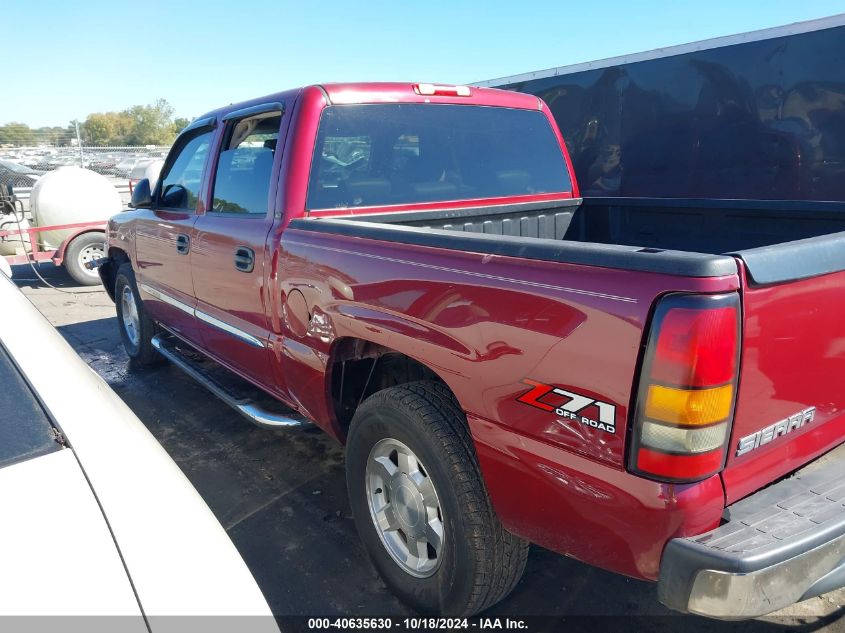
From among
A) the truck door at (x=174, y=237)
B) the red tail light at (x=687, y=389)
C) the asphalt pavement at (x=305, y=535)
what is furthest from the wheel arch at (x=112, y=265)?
the red tail light at (x=687, y=389)

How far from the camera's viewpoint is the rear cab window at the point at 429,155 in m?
3.09

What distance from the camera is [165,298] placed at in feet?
14.4

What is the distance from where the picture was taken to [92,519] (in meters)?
1.22

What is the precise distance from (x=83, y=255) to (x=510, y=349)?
366 inches

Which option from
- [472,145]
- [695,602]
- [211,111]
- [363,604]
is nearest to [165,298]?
[211,111]

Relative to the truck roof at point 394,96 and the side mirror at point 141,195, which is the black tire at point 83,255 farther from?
the truck roof at point 394,96

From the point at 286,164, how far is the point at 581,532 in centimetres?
209

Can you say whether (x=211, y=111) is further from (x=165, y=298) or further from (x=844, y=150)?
(x=844, y=150)

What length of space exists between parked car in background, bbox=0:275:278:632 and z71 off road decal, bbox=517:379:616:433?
885 mm

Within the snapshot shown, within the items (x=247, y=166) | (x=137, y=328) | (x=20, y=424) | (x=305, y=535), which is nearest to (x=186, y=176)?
(x=247, y=166)

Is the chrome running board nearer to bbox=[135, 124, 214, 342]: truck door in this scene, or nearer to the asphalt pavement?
bbox=[135, 124, 214, 342]: truck door

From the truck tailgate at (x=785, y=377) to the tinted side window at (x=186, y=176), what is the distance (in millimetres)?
3288

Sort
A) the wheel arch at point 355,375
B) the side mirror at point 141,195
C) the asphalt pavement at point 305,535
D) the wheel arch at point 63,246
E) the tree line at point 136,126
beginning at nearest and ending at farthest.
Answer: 1. the asphalt pavement at point 305,535
2. the wheel arch at point 355,375
3. the side mirror at point 141,195
4. the wheel arch at point 63,246
5. the tree line at point 136,126

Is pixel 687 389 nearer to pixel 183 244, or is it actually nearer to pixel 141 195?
pixel 183 244
